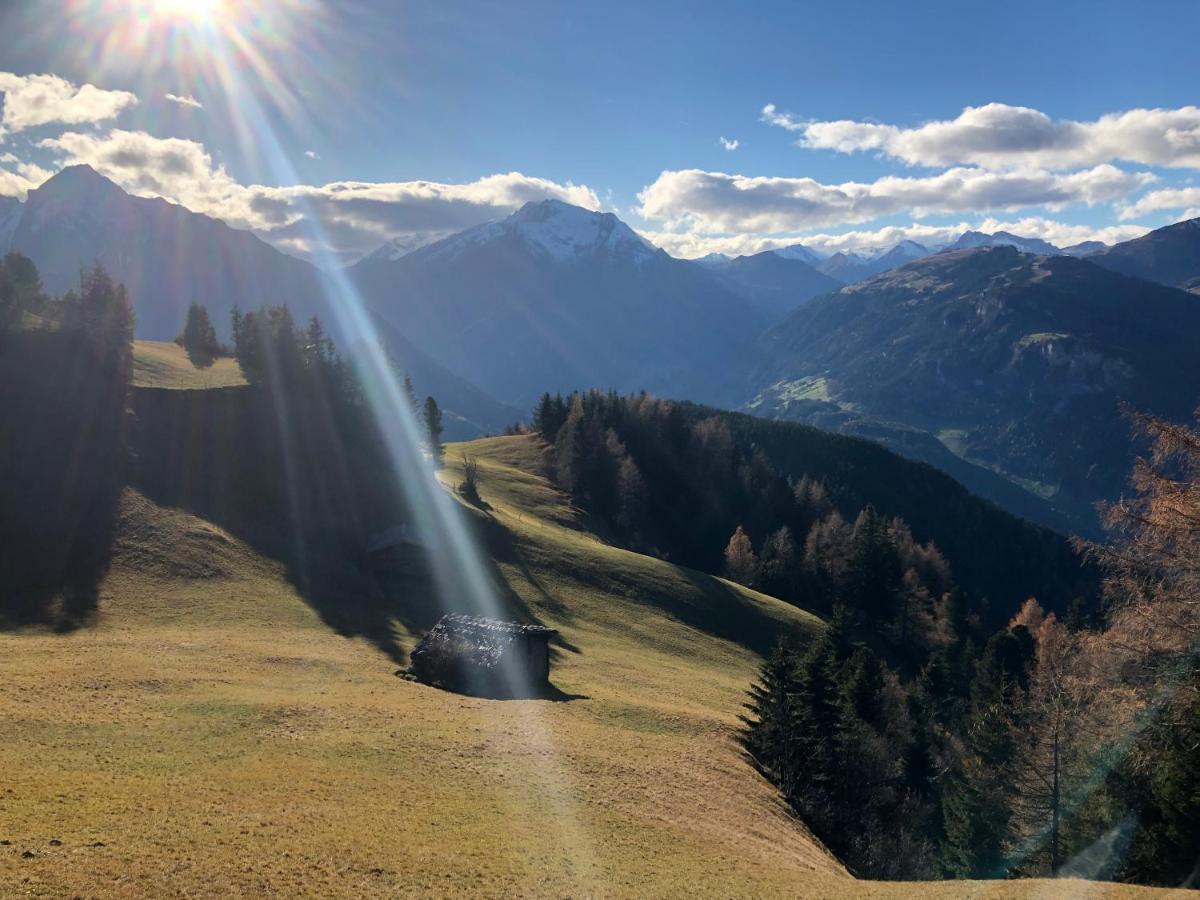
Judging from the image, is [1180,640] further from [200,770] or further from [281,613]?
[281,613]

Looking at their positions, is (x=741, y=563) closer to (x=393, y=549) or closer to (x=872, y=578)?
(x=872, y=578)

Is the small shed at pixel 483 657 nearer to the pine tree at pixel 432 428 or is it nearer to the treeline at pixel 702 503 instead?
the pine tree at pixel 432 428

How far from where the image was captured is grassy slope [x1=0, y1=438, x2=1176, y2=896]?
22.7 metres

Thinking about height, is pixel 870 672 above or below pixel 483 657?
below

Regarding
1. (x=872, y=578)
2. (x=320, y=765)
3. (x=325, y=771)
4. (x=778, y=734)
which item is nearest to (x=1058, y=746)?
(x=778, y=734)

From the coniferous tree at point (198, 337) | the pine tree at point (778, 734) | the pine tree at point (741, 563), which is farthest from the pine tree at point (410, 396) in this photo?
the pine tree at point (778, 734)

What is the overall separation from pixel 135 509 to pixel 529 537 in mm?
45208

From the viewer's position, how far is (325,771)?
31.5 meters

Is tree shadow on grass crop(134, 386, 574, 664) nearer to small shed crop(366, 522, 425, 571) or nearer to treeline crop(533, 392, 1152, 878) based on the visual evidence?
small shed crop(366, 522, 425, 571)

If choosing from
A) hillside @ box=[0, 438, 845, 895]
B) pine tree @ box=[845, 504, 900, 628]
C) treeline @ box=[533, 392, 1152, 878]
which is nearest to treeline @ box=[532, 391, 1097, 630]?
treeline @ box=[533, 392, 1152, 878]

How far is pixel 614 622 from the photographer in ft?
265

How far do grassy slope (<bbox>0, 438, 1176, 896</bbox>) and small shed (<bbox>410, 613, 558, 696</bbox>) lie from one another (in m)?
3.05

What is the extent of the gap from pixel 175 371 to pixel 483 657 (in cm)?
8979

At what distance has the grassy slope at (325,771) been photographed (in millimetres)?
22688
